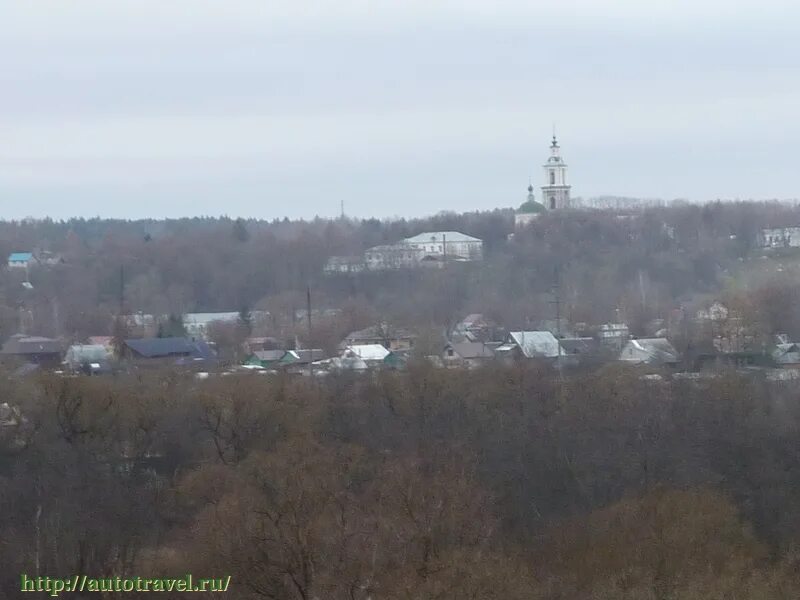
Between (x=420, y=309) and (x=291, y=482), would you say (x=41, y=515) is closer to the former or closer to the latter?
(x=291, y=482)

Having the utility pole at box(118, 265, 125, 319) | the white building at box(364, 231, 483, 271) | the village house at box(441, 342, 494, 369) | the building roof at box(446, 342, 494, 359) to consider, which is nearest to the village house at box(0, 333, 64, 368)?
the village house at box(441, 342, 494, 369)

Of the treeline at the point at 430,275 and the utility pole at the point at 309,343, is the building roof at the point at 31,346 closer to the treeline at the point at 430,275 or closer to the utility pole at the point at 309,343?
the treeline at the point at 430,275

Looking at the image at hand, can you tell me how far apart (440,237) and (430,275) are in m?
18.6

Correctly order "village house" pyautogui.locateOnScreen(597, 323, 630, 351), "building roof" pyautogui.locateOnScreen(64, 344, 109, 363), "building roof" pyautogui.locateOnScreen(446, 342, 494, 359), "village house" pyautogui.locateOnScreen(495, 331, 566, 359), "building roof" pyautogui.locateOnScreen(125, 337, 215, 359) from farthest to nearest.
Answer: "village house" pyautogui.locateOnScreen(597, 323, 630, 351) → "building roof" pyautogui.locateOnScreen(125, 337, 215, 359) → "building roof" pyautogui.locateOnScreen(64, 344, 109, 363) → "building roof" pyautogui.locateOnScreen(446, 342, 494, 359) → "village house" pyautogui.locateOnScreen(495, 331, 566, 359)

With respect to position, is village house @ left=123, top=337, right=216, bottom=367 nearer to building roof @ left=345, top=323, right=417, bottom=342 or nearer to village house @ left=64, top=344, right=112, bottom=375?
village house @ left=64, top=344, right=112, bottom=375

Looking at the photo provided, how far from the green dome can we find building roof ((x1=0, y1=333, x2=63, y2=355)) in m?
44.1

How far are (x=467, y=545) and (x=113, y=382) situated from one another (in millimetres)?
15257

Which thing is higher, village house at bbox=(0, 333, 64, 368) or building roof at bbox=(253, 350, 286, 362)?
village house at bbox=(0, 333, 64, 368)

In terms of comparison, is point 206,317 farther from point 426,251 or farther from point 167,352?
point 426,251

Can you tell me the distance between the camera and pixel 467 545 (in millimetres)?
16609

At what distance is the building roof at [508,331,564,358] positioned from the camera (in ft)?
139

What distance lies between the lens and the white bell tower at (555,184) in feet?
310

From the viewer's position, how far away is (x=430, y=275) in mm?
66562

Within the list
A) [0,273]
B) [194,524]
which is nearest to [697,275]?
[0,273]
